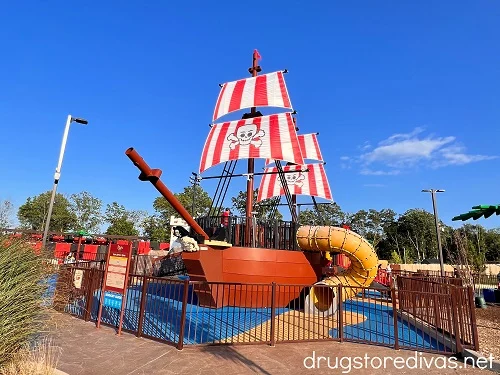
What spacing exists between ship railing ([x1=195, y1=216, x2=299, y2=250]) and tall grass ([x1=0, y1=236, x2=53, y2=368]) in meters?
7.49

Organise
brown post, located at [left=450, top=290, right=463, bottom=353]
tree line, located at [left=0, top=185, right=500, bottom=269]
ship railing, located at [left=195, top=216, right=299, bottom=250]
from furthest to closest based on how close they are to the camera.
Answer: tree line, located at [left=0, top=185, right=500, bottom=269], ship railing, located at [left=195, top=216, right=299, bottom=250], brown post, located at [left=450, top=290, right=463, bottom=353]

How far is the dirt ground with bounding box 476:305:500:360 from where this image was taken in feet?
23.2

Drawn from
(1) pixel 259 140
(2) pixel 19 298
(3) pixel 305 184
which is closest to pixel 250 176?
(1) pixel 259 140

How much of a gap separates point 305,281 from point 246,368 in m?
7.99

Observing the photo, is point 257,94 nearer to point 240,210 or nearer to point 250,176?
point 250,176

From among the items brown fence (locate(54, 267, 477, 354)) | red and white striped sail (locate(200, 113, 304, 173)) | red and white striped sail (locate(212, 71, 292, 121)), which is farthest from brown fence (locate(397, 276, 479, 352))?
red and white striped sail (locate(212, 71, 292, 121))

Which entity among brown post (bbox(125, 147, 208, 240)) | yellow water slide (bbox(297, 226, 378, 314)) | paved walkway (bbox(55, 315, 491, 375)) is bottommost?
paved walkway (bbox(55, 315, 491, 375))

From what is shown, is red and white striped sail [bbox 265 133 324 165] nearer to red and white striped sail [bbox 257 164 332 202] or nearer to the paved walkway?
red and white striped sail [bbox 257 164 332 202]

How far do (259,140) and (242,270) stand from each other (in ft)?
27.3

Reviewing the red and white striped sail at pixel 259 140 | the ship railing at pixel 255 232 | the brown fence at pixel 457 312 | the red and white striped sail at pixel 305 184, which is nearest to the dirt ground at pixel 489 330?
the brown fence at pixel 457 312

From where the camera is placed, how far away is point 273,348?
6129 mm

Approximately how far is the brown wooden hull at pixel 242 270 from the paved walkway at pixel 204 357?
3958 millimetres

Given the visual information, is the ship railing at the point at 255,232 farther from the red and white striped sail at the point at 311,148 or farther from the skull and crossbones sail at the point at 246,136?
the red and white striped sail at the point at 311,148

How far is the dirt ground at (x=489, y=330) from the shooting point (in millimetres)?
7062
